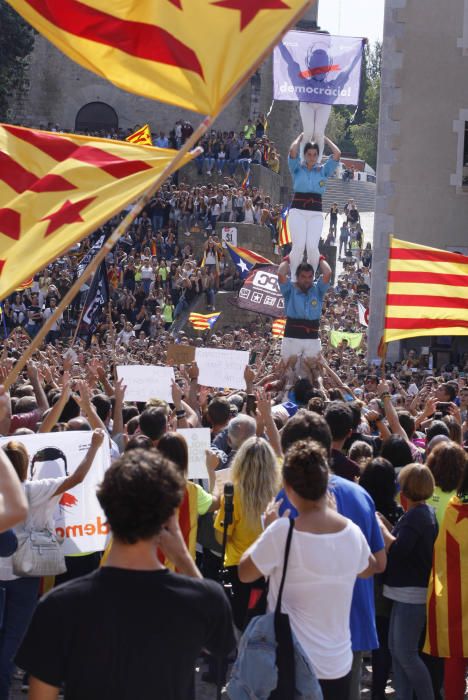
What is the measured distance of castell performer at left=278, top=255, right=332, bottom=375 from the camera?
12.8 m

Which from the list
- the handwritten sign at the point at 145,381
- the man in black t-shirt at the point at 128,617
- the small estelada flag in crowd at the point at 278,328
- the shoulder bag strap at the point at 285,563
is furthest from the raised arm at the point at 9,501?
the small estelada flag in crowd at the point at 278,328

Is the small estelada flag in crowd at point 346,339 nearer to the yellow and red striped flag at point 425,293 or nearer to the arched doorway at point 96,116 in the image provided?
the yellow and red striped flag at point 425,293

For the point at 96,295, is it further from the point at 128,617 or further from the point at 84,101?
the point at 84,101

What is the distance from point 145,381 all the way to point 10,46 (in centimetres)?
3509

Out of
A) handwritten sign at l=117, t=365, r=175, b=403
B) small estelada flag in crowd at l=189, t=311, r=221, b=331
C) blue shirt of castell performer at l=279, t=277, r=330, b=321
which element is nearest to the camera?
handwritten sign at l=117, t=365, r=175, b=403

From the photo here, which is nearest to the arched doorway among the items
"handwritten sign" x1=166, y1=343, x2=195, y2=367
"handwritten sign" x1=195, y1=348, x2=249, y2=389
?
"handwritten sign" x1=166, y1=343, x2=195, y2=367

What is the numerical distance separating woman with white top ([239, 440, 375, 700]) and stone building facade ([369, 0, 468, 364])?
16.6 m

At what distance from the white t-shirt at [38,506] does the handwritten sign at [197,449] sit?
0.93m

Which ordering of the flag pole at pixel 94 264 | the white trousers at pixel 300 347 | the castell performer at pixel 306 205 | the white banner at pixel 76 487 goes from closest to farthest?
the flag pole at pixel 94 264, the white banner at pixel 76 487, the white trousers at pixel 300 347, the castell performer at pixel 306 205

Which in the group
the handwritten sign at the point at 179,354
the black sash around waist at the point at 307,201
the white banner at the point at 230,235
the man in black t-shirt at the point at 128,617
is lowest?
the white banner at the point at 230,235

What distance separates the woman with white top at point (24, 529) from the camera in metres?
5.51

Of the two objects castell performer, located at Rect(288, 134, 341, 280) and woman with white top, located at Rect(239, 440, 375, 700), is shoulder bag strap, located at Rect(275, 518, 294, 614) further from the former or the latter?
castell performer, located at Rect(288, 134, 341, 280)

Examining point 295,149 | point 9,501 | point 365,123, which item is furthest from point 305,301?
point 365,123

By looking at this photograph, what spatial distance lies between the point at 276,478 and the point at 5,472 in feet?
6.80
